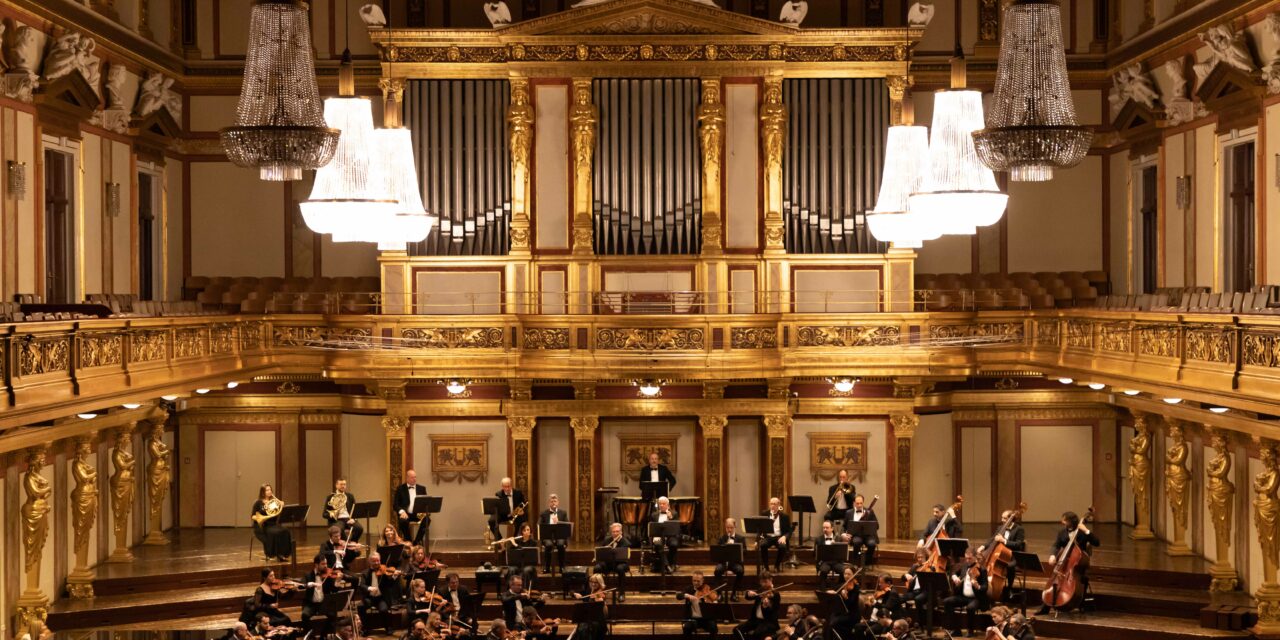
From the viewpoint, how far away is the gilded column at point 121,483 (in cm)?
1731

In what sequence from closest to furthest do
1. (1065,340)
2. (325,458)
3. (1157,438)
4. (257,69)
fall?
1. (257,69)
2. (1065,340)
3. (1157,438)
4. (325,458)

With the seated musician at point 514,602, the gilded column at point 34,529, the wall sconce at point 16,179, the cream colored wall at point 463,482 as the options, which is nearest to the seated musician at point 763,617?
the seated musician at point 514,602

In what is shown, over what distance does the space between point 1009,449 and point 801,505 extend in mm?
4551

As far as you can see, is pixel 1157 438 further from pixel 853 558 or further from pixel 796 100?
pixel 796 100

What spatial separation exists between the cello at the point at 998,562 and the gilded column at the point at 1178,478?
2.40 m

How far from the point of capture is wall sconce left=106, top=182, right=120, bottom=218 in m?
18.2

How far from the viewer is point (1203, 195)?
58.2 feet

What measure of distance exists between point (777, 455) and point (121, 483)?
8.36 meters

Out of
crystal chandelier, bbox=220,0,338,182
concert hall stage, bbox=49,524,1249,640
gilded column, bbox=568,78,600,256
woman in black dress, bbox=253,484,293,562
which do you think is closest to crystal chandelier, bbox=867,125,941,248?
crystal chandelier, bbox=220,0,338,182

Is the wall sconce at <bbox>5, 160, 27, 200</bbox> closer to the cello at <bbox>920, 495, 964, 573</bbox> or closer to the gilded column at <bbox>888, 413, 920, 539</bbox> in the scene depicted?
the cello at <bbox>920, 495, 964, 573</bbox>

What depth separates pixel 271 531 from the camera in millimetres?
17469

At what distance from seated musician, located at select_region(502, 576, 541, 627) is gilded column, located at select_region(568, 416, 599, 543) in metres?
4.33

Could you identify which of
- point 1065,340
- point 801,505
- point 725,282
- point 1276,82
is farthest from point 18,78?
point 1276,82

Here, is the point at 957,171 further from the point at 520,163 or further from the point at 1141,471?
the point at 520,163
